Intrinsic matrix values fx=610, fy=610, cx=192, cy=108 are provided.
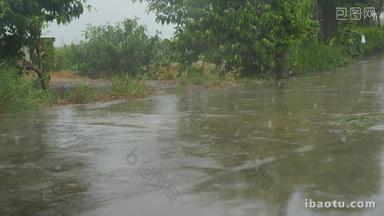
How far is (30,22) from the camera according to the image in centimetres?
1281

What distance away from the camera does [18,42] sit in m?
14.1

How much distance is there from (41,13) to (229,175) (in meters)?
9.14

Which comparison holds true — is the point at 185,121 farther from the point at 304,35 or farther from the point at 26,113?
the point at 304,35

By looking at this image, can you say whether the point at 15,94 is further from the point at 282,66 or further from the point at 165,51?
the point at 282,66

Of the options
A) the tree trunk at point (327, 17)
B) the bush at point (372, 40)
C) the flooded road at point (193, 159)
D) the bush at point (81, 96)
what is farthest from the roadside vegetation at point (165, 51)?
the bush at point (372, 40)

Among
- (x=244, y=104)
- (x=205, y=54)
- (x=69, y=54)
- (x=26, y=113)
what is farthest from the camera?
(x=69, y=54)

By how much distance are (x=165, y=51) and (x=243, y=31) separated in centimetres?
376

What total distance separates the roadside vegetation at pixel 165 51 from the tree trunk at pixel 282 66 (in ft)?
0.10

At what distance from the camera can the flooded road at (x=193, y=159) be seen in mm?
5043

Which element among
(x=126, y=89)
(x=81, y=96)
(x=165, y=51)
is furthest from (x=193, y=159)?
(x=165, y=51)

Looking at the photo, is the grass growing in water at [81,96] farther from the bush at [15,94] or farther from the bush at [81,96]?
the bush at [15,94]

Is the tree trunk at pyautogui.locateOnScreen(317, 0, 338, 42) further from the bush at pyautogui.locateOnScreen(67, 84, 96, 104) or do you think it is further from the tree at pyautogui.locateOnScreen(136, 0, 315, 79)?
the bush at pyautogui.locateOnScreen(67, 84, 96, 104)

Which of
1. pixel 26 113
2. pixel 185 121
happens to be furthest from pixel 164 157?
pixel 26 113

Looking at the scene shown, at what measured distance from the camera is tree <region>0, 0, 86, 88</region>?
12.9m
